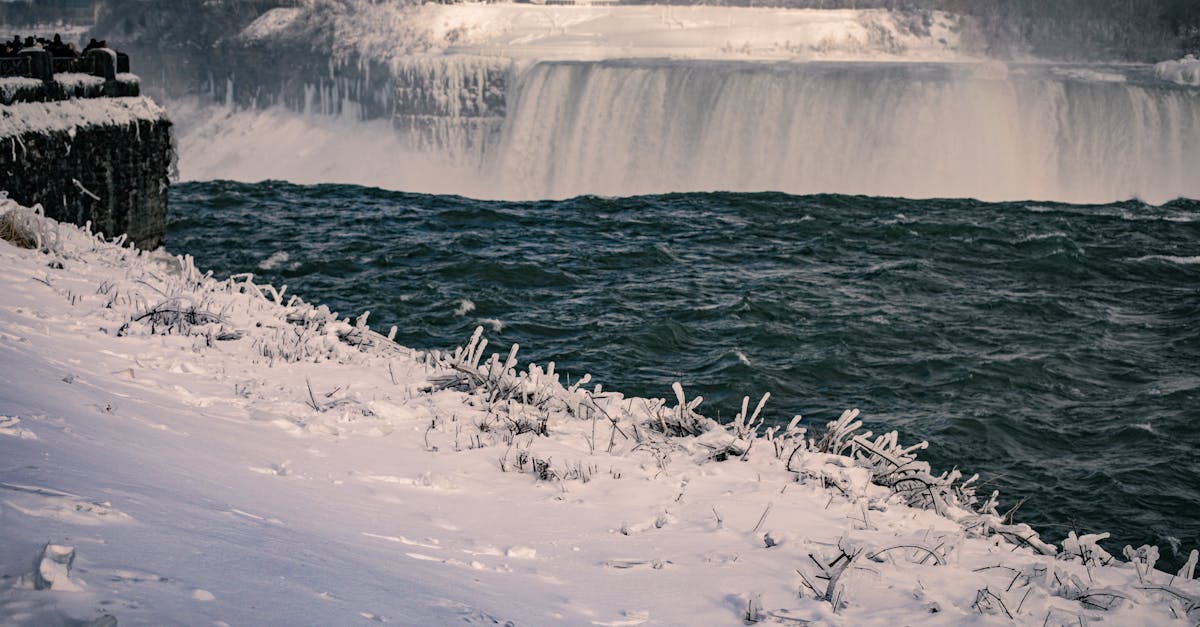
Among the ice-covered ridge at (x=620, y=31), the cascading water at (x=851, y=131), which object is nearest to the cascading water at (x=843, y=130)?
the cascading water at (x=851, y=131)

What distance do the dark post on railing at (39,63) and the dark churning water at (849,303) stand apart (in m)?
4.16

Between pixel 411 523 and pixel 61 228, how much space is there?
24.5 ft

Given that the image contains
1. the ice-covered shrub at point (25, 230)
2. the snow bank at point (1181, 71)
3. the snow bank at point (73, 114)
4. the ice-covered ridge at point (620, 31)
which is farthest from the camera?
the ice-covered ridge at point (620, 31)

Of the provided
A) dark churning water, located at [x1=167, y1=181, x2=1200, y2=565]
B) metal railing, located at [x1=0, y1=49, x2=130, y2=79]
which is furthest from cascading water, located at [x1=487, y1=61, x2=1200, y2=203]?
metal railing, located at [x1=0, y1=49, x2=130, y2=79]

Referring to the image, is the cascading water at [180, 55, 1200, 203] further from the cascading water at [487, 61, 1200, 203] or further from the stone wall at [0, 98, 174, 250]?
the stone wall at [0, 98, 174, 250]

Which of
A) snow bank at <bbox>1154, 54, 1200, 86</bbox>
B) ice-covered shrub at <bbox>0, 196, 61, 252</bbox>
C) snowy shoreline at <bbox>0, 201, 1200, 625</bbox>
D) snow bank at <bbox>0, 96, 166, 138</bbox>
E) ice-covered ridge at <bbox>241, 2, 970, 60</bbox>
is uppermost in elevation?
ice-covered ridge at <bbox>241, 2, 970, 60</bbox>

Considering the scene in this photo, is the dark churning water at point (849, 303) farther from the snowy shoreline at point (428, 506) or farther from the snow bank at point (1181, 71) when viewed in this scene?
the snow bank at point (1181, 71)

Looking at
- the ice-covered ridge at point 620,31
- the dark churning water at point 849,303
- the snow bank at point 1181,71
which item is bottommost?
the dark churning water at point 849,303

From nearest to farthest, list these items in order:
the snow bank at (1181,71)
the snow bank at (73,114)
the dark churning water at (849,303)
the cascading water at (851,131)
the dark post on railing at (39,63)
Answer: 1. the dark churning water at (849,303)
2. the snow bank at (73,114)
3. the dark post on railing at (39,63)
4. the cascading water at (851,131)
5. the snow bank at (1181,71)

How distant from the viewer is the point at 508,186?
85.9ft

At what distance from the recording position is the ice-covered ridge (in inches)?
1128

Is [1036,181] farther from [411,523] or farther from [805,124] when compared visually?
[411,523]

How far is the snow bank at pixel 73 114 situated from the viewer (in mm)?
11125

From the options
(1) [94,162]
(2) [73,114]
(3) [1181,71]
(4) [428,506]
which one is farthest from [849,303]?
(3) [1181,71]
